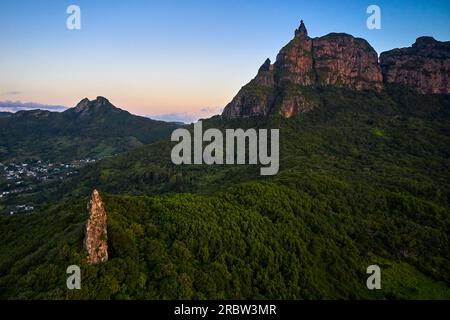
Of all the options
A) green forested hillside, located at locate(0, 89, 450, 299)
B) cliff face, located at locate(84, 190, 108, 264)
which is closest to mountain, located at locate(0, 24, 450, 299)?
green forested hillside, located at locate(0, 89, 450, 299)

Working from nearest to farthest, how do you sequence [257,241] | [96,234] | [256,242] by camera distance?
[96,234] < [256,242] < [257,241]

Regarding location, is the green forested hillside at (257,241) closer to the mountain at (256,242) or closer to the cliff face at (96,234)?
the mountain at (256,242)

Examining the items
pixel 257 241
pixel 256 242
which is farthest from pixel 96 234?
pixel 257 241

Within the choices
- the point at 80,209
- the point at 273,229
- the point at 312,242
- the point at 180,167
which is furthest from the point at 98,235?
the point at 180,167

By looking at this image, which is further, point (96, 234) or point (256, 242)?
point (256, 242)

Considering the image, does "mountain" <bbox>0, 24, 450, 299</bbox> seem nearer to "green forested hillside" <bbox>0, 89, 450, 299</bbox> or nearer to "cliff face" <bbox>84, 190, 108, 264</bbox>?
"green forested hillside" <bbox>0, 89, 450, 299</bbox>

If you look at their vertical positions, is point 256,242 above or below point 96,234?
below

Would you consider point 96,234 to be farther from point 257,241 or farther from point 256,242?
point 257,241

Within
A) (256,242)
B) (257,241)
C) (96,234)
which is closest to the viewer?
(96,234)
